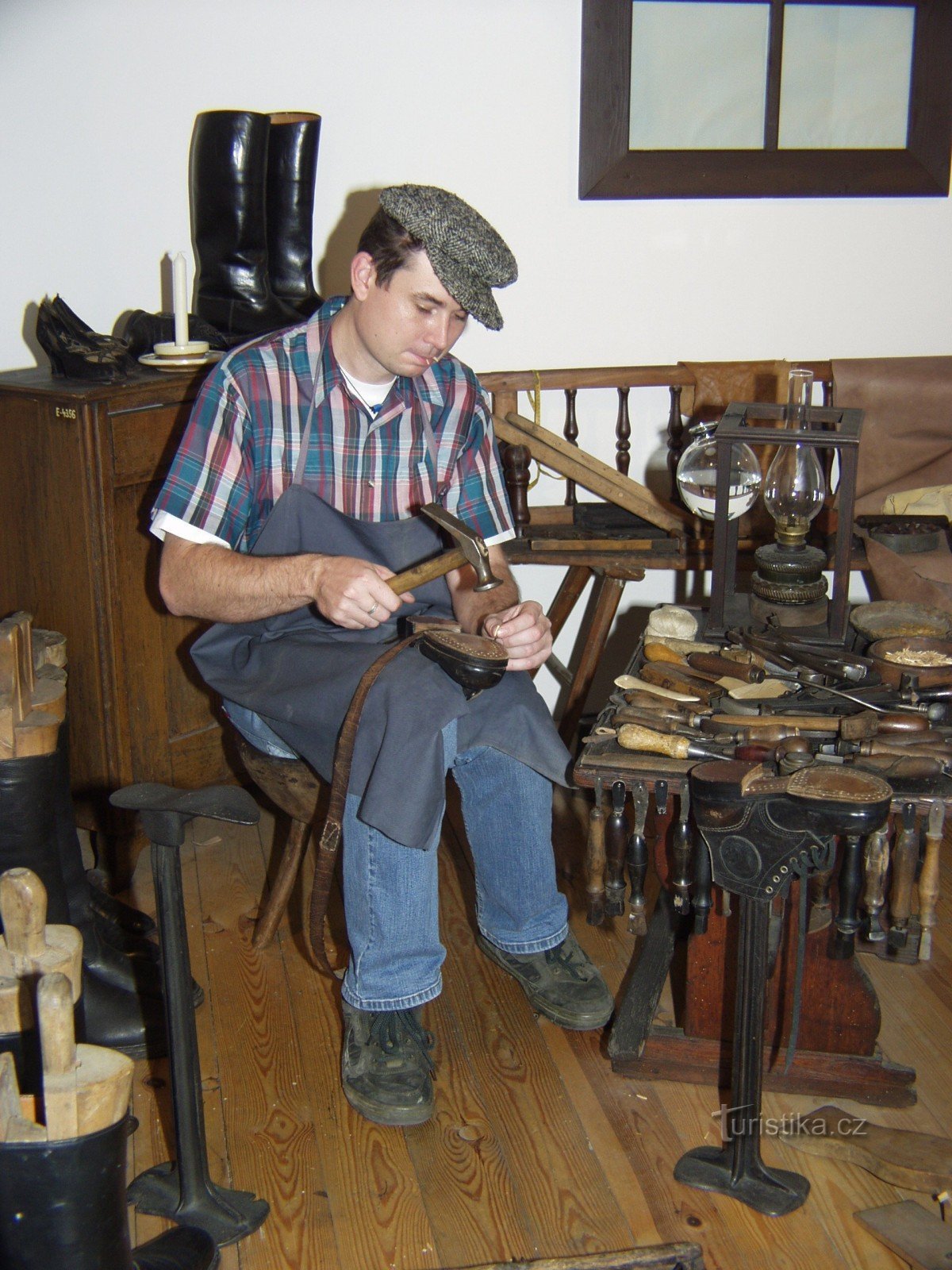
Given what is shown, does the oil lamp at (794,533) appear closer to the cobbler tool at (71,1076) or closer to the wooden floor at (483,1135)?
the wooden floor at (483,1135)

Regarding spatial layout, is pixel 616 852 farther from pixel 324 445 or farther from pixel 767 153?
pixel 767 153

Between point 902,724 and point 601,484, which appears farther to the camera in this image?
point 601,484

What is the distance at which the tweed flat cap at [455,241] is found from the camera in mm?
2428

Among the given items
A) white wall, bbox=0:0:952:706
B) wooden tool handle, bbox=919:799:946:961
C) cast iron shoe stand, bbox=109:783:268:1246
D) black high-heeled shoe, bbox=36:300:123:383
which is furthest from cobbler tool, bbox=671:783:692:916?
white wall, bbox=0:0:952:706

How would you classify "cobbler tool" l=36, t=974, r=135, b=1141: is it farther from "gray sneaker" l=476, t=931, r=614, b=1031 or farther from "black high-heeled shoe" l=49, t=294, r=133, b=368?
"black high-heeled shoe" l=49, t=294, r=133, b=368

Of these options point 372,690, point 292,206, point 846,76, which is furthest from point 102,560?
point 846,76

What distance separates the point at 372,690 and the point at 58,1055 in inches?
37.5

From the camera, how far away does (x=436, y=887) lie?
8.04 ft

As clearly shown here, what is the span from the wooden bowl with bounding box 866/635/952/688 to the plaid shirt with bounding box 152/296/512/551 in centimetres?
82

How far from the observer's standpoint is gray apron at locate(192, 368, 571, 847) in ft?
7.54

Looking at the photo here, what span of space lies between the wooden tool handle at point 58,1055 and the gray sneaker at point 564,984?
123cm

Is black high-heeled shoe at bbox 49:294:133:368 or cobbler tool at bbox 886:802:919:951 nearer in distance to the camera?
cobbler tool at bbox 886:802:919:951

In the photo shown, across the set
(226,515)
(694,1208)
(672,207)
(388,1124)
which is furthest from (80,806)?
(672,207)

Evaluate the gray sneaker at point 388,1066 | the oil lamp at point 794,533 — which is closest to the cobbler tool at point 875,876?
the oil lamp at point 794,533
